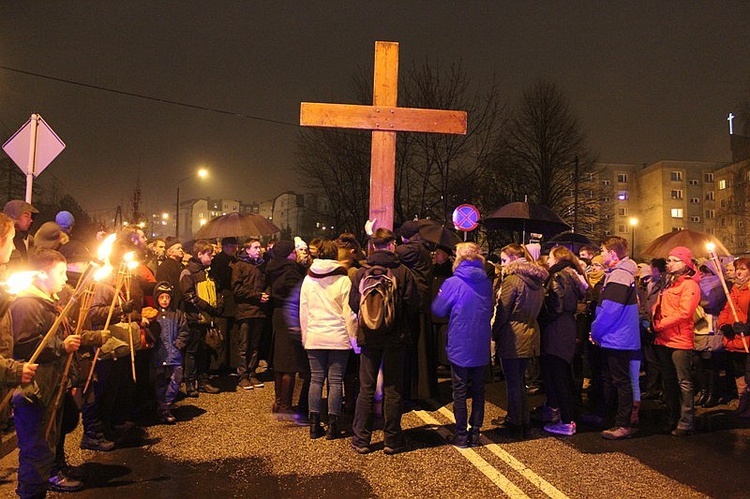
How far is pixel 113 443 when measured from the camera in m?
5.57

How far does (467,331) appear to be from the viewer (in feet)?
18.6

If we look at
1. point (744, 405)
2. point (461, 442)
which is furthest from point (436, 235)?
point (744, 405)

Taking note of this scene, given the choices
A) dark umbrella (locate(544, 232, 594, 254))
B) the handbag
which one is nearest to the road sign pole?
the handbag

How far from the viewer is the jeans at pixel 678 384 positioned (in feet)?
20.6

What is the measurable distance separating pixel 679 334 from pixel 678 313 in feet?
0.79

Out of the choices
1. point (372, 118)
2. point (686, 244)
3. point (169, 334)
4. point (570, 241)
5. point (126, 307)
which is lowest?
point (169, 334)

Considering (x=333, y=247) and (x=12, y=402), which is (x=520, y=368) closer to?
(x=333, y=247)

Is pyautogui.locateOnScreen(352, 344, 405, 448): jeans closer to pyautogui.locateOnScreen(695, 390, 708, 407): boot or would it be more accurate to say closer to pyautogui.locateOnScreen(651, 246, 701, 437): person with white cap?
pyautogui.locateOnScreen(651, 246, 701, 437): person with white cap

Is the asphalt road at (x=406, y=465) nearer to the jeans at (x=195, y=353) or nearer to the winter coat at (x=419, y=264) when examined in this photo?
the jeans at (x=195, y=353)

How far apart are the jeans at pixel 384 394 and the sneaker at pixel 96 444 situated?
2.36m

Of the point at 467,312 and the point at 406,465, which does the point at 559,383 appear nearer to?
the point at 467,312

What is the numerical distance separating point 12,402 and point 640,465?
5.23 metres

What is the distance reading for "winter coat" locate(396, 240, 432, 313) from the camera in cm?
624

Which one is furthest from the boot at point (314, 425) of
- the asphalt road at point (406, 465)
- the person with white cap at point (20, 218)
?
the person with white cap at point (20, 218)
